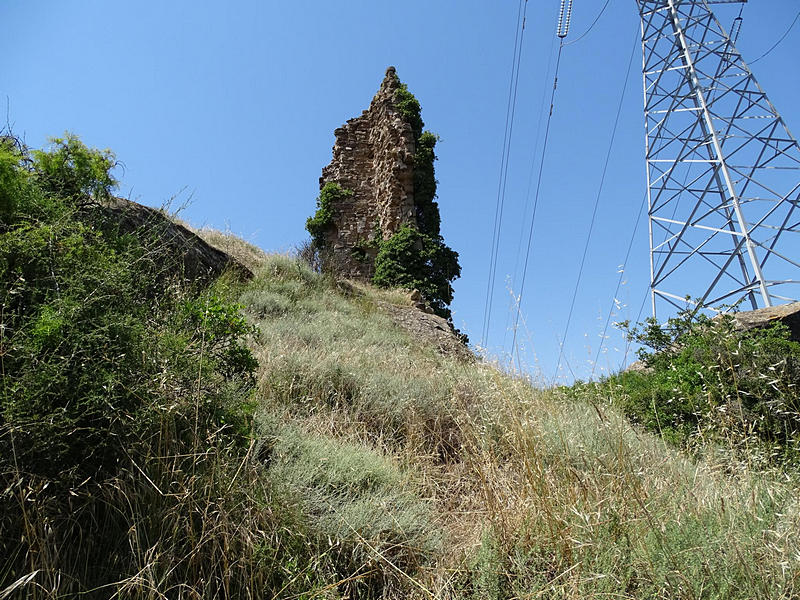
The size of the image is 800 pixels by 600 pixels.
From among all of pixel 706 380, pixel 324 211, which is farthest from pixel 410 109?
pixel 706 380

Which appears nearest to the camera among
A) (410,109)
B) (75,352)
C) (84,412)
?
(84,412)

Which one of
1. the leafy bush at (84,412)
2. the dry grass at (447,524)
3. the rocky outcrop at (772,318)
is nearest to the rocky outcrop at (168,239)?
the leafy bush at (84,412)

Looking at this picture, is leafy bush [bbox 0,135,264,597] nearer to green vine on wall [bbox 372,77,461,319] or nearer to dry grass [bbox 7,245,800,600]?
dry grass [bbox 7,245,800,600]

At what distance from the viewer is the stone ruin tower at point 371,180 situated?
1238cm

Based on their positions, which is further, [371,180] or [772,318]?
[371,180]

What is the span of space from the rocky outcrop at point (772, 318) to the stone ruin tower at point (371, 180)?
760 cm

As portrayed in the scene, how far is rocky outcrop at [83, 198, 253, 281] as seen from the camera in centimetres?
471

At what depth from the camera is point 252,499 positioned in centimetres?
205

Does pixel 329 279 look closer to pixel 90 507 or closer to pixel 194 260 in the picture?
pixel 194 260

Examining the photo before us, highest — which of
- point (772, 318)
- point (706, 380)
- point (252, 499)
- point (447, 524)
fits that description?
point (772, 318)

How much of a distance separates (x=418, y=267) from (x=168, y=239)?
6.74 meters

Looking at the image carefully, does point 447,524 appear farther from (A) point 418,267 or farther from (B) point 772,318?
(A) point 418,267

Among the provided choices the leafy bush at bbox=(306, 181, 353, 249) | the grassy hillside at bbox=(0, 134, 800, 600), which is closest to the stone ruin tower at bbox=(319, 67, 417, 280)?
the leafy bush at bbox=(306, 181, 353, 249)

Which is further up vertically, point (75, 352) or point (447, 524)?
point (75, 352)
